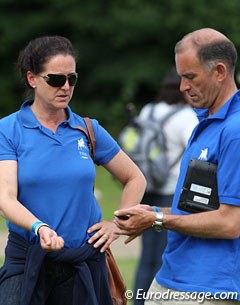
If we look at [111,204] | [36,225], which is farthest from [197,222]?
[111,204]

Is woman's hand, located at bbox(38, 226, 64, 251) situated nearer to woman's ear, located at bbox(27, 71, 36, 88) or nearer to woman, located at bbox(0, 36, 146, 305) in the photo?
woman, located at bbox(0, 36, 146, 305)

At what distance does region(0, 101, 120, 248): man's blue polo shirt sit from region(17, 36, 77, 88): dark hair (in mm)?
260

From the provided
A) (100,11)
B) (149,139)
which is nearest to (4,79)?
(100,11)

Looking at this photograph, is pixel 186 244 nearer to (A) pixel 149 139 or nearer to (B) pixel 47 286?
(B) pixel 47 286

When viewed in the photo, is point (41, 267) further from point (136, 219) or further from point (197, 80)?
point (197, 80)

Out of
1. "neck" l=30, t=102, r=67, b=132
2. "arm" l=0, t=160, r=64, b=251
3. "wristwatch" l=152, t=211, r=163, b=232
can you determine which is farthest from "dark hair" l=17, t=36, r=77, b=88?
"wristwatch" l=152, t=211, r=163, b=232

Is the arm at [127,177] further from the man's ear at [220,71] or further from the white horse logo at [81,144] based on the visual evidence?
the man's ear at [220,71]

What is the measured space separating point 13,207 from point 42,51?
89cm

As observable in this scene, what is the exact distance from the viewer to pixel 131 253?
10.8 metres

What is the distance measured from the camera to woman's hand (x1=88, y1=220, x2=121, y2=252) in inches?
190

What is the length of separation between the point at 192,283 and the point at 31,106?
1385mm

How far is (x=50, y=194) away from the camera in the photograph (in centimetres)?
467

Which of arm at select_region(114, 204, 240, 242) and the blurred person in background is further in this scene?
the blurred person in background

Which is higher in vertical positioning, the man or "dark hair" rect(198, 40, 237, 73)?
"dark hair" rect(198, 40, 237, 73)
